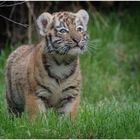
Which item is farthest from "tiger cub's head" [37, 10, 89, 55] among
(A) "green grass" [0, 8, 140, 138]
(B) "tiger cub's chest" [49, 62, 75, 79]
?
(A) "green grass" [0, 8, 140, 138]

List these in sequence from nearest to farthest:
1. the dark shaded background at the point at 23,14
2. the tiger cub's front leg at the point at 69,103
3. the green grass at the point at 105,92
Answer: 1. the green grass at the point at 105,92
2. the tiger cub's front leg at the point at 69,103
3. the dark shaded background at the point at 23,14

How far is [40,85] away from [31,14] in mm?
4778

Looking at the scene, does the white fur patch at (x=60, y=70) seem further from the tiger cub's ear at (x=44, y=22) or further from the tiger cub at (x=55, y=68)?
the tiger cub's ear at (x=44, y=22)

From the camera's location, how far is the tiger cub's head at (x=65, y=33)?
24.7 ft

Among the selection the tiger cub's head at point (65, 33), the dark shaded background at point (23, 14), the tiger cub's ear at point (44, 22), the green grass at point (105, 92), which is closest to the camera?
the green grass at point (105, 92)

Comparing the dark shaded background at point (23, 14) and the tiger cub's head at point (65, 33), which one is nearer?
the tiger cub's head at point (65, 33)

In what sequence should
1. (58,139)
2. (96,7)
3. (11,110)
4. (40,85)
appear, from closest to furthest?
(58,139) < (40,85) < (11,110) < (96,7)

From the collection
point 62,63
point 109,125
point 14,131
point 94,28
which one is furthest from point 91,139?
point 94,28

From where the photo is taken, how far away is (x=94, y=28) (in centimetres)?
1380

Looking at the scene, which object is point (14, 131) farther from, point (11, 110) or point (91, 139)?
point (11, 110)

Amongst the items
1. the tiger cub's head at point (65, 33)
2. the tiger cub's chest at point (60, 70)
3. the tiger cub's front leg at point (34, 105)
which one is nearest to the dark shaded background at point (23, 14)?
the tiger cub's head at point (65, 33)

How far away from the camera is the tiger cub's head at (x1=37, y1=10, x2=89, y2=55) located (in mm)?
7516

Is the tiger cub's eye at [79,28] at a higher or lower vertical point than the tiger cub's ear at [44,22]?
lower

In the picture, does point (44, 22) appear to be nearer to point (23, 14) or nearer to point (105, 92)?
point (105, 92)
